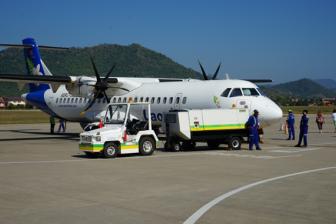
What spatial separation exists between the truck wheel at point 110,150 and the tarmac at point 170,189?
0.97ft

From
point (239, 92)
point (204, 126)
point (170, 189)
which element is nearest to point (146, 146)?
point (204, 126)

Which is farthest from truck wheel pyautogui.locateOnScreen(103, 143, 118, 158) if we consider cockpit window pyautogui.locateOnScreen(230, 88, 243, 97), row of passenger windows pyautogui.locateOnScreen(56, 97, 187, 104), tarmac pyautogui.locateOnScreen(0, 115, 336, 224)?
cockpit window pyautogui.locateOnScreen(230, 88, 243, 97)

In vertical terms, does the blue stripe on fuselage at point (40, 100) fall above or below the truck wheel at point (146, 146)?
above

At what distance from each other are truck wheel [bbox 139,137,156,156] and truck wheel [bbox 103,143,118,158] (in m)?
0.98

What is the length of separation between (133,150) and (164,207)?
788 cm

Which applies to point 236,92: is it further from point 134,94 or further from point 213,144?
point 134,94

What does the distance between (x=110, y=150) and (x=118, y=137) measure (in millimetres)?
567

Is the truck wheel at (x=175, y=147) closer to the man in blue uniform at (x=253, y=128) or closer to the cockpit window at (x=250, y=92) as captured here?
the man in blue uniform at (x=253, y=128)

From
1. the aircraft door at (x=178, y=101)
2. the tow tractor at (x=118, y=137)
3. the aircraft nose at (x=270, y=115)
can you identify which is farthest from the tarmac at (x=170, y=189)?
the aircraft door at (x=178, y=101)

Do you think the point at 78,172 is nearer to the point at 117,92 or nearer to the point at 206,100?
the point at 206,100

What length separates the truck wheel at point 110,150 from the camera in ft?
46.4

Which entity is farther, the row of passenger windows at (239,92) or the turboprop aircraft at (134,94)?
the row of passenger windows at (239,92)

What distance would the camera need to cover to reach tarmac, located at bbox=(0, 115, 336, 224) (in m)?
6.27

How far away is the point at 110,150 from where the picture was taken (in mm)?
14281
